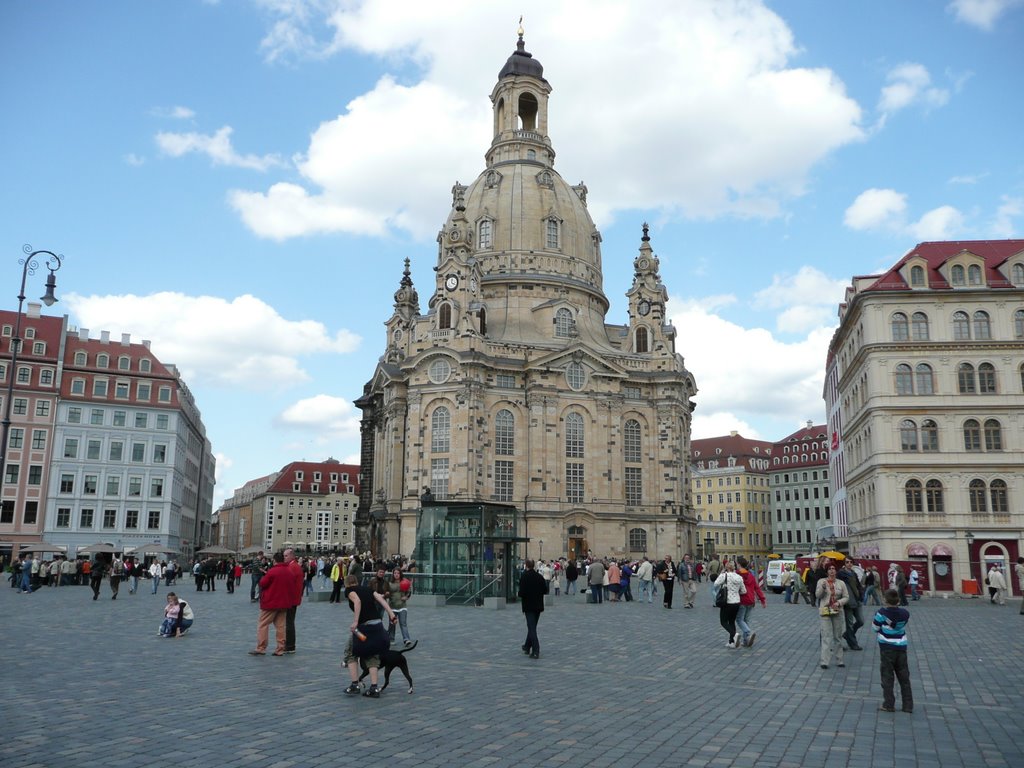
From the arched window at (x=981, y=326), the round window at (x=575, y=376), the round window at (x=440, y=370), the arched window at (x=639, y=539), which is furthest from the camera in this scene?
the round window at (x=575, y=376)

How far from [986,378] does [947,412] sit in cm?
284

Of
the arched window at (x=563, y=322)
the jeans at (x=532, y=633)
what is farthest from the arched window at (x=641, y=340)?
the jeans at (x=532, y=633)

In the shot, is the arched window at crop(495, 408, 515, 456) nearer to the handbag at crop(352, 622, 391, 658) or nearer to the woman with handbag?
the woman with handbag

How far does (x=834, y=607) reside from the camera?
55.5 ft

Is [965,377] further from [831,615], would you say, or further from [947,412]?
[831,615]

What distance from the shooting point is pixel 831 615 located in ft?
54.7

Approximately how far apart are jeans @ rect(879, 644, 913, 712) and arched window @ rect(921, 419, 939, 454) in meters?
38.7

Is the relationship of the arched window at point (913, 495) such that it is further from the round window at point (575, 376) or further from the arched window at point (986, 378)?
the round window at point (575, 376)

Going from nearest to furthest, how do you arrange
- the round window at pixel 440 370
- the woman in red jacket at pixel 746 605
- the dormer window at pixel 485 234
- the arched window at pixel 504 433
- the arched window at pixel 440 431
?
the woman in red jacket at pixel 746 605
the arched window at pixel 440 431
the round window at pixel 440 370
the arched window at pixel 504 433
the dormer window at pixel 485 234

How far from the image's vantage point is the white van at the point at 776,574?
150ft

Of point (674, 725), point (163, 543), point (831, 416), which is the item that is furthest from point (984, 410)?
point (163, 543)

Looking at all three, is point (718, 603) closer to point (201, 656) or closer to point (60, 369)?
point (201, 656)

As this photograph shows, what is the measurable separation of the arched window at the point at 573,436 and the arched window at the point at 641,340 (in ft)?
32.9

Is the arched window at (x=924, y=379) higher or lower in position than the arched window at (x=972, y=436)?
higher
